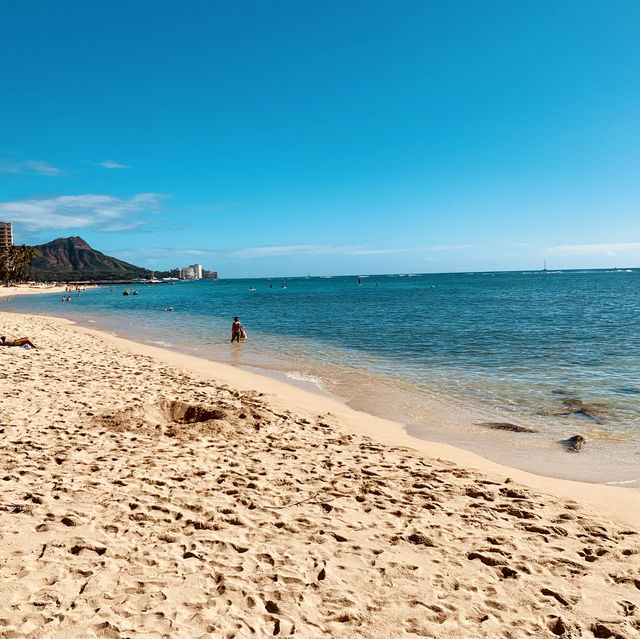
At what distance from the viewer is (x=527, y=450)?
8.65 m

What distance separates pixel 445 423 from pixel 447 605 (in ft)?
22.2

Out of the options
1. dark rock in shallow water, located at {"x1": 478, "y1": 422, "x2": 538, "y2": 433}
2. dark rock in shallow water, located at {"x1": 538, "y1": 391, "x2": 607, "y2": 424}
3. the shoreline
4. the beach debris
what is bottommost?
dark rock in shallow water, located at {"x1": 478, "y1": 422, "x2": 538, "y2": 433}

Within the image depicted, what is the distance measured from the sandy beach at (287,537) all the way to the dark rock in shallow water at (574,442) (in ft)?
6.21

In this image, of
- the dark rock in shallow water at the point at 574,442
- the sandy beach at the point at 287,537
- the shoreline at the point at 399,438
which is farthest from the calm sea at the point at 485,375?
the sandy beach at the point at 287,537

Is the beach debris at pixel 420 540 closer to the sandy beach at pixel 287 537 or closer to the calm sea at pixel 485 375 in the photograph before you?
the sandy beach at pixel 287 537

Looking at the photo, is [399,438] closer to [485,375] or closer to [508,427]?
[508,427]

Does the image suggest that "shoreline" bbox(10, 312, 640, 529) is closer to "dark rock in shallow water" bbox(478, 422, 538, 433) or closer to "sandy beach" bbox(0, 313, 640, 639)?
"sandy beach" bbox(0, 313, 640, 639)

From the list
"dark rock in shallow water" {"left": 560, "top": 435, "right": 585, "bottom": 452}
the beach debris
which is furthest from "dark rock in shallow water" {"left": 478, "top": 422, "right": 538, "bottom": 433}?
the beach debris

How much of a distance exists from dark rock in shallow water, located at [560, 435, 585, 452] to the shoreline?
1.72 metres

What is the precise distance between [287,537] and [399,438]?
15.1 feet

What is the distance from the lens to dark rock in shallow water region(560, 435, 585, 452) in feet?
28.6

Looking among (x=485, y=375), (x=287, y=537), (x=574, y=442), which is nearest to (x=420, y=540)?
(x=287, y=537)

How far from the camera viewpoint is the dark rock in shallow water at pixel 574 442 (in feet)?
28.6

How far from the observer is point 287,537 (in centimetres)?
481
